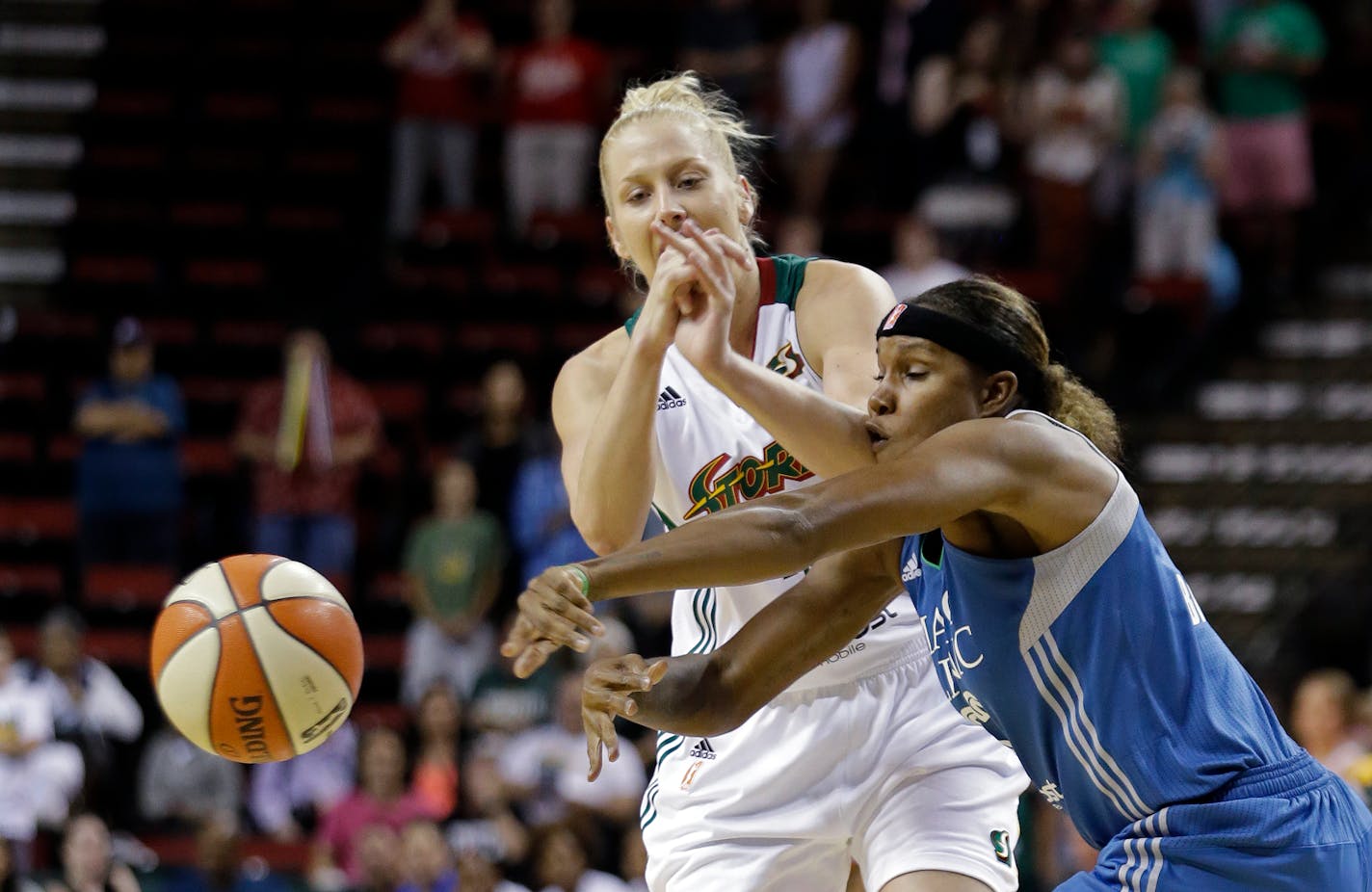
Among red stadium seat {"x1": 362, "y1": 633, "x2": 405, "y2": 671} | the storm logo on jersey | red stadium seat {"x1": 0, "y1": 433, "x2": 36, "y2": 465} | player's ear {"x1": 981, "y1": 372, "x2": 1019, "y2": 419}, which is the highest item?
player's ear {"x1": 981, "y1": 372, "x2": 1019, "y2": 419}

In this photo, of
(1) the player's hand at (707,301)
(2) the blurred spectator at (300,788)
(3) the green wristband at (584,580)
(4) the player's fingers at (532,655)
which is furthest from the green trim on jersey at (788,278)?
(2) the blurred spectator at (300,788)

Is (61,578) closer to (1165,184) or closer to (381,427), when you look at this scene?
(381,427)

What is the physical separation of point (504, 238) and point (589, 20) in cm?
259

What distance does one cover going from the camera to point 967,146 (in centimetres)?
1270

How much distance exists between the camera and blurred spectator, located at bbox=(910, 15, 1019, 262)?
12.7 m

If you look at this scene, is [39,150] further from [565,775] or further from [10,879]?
[565,775]

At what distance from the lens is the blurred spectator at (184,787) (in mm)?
11016

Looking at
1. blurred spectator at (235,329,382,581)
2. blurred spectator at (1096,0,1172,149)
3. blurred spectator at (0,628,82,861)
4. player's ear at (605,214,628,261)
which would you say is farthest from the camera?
blurred spectator at (1096,0,1172,149)

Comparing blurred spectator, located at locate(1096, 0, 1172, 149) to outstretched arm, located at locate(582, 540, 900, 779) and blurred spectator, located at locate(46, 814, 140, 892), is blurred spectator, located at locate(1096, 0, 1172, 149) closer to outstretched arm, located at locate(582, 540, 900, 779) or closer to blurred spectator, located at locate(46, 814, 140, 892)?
blurred spectator, located at locate(46, 814, 140, 892)

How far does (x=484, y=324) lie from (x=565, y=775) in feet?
15.3

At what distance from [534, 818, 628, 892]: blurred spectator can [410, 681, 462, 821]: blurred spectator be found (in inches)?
52.6

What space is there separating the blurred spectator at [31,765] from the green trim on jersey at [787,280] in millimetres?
6953

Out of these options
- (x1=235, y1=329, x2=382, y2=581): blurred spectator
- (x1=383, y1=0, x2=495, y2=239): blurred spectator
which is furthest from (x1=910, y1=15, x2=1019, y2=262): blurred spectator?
(x1=235, y1=329, x2=382, y2=581): blurred spectator

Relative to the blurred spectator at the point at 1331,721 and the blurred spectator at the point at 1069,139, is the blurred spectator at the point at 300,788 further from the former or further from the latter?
the blurred spectator at the point at 1069,139
